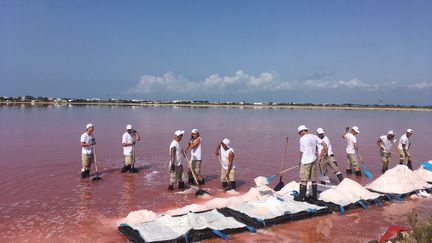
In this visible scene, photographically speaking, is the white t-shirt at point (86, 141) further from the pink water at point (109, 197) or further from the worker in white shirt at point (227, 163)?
the worker in white shirt at point (227, 163)

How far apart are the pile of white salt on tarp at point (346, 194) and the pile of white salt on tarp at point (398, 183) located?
2.33 feet

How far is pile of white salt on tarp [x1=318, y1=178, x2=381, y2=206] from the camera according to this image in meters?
8.80

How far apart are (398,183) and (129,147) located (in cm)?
801

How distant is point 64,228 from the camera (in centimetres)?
720

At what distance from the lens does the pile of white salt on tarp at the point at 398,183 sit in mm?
9867

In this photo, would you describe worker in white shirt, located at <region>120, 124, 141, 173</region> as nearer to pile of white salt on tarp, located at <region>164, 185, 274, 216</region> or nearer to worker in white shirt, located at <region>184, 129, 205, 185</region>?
worker in white shirt, located at <region>184, 129, 205, 185</region>

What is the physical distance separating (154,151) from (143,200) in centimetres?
847

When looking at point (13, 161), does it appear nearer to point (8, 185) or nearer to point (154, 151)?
point (8, 185)

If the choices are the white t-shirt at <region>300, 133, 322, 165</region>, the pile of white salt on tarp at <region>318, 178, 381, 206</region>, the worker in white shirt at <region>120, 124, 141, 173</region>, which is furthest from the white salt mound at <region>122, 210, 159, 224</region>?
the worker in white shirt at <region>120, 124, 141, 173</region>

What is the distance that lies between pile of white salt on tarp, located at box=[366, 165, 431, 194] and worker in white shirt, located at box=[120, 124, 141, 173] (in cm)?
723

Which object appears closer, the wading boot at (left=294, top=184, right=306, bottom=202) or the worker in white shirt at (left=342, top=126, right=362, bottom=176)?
the wading boot at (left=294, top=184, right=306, bottom=202)

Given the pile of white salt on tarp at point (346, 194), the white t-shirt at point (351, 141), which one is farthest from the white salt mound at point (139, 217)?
the white t-shirt at point (351, 141)

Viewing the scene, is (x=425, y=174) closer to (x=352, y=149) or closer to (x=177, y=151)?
(x=352, y=149)

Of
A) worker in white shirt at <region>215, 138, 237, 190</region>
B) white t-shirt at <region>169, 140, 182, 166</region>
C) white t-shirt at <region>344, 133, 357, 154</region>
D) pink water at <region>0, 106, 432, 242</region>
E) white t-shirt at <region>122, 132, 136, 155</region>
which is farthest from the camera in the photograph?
white t-shirt at <region>344, 133, 357, 154</region>
